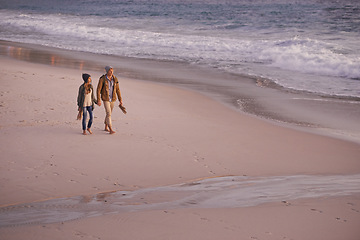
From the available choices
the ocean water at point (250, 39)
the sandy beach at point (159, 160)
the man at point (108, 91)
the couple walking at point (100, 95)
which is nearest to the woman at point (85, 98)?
the couple walking at point (100, 95)

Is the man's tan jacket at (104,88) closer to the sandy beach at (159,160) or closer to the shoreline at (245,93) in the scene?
the sandy beach at (159,160)

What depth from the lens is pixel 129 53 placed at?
2525cm

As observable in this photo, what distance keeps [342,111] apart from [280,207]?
791 centimetres

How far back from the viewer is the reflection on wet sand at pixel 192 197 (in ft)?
18.2

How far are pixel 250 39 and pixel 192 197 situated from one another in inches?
1109

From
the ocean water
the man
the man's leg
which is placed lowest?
the man's leg

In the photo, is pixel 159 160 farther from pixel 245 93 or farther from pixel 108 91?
pixel 245 93

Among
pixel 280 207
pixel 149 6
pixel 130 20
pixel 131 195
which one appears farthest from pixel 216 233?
pixel 149 6

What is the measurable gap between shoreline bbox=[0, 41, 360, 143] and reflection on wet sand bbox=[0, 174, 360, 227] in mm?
3642

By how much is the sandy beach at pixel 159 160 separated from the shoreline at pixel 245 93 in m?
0.30

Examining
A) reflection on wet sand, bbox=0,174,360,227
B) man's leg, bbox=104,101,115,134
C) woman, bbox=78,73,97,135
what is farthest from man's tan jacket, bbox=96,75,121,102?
reflection on wet sand, bbox=0,174,360,227

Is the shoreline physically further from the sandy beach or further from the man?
the man

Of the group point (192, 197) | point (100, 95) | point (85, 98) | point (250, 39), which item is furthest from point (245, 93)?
point (250, 39)

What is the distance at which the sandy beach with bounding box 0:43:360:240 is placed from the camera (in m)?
5.10
